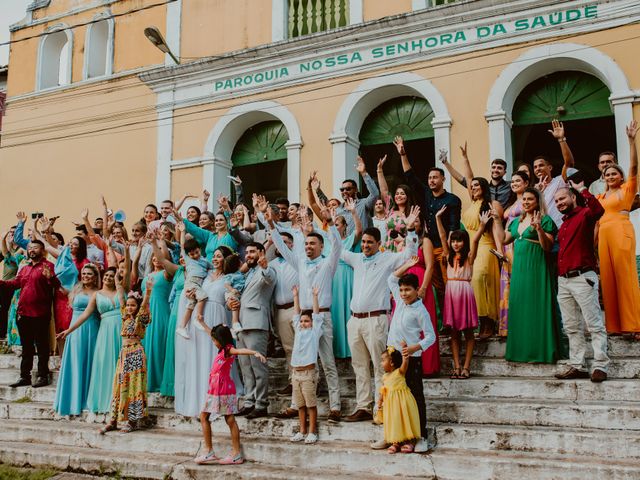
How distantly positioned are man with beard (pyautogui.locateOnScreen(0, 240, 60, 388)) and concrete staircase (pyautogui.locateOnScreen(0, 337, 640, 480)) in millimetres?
1184

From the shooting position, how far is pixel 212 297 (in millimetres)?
7324

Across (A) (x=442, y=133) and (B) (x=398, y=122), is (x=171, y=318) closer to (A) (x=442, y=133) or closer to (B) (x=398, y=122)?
(A) (x=442, y=133)

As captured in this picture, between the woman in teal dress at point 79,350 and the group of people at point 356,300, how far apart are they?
17mm

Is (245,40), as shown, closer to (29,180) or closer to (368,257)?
(29,180)

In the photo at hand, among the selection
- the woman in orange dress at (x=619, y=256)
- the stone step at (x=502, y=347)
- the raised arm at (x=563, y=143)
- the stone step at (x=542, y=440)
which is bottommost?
the stone step at (x=542, y=440)

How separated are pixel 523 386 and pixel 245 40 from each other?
8895 millimetres

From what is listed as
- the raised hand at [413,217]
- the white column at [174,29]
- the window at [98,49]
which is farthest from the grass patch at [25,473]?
the window at [98,49]

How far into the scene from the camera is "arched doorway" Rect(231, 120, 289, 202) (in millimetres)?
12602

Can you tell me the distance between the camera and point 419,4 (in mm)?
10938

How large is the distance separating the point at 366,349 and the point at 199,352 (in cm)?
205

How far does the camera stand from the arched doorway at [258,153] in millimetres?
12602

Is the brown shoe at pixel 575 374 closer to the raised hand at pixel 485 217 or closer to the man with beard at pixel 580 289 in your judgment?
the man with beard at pixel 580 289

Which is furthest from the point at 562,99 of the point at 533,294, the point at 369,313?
the point at 369,313

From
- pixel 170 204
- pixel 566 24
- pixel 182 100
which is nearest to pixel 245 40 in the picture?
pixel 182 100
